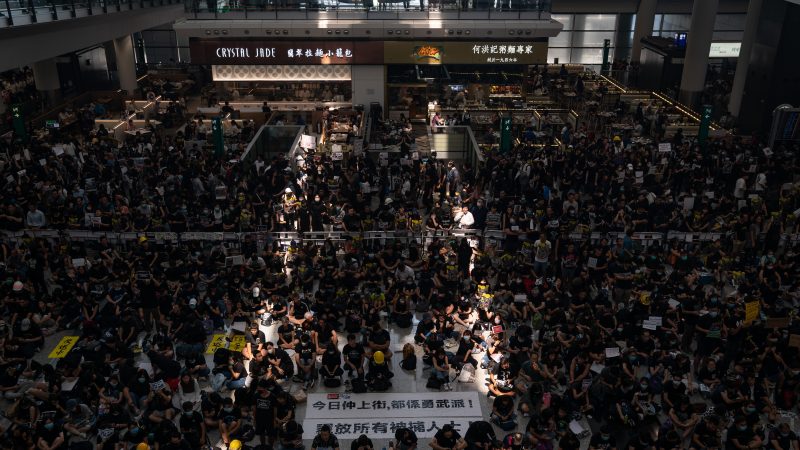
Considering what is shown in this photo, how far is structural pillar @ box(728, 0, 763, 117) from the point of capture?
29297 millimetres

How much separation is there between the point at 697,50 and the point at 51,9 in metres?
26.1

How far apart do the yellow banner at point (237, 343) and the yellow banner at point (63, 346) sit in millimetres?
3407

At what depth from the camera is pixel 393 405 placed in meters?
13.2

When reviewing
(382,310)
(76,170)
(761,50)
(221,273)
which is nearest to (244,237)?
(221,273)

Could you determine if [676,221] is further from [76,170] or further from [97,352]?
[76,170]

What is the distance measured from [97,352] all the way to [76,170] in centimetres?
1033

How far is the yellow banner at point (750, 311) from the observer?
13766 millimetres

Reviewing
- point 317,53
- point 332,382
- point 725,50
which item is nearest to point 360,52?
point 317,53

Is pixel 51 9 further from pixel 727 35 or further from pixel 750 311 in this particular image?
pixel 727 35

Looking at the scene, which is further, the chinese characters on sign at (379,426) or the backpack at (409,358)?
the backpack at (409,358)

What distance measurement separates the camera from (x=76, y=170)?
2203 centimetres

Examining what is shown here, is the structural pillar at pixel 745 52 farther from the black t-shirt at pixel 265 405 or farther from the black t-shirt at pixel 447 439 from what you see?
the black t-shirt at pixel 265 405

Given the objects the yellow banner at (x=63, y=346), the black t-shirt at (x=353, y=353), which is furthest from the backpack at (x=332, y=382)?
the yellow banner at (x=63, y=346)

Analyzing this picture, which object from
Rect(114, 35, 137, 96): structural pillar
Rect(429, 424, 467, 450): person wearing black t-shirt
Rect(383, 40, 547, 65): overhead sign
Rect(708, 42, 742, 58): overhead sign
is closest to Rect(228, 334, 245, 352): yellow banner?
Rect(429, 424, 467, 450): person wearing black t-shirt
